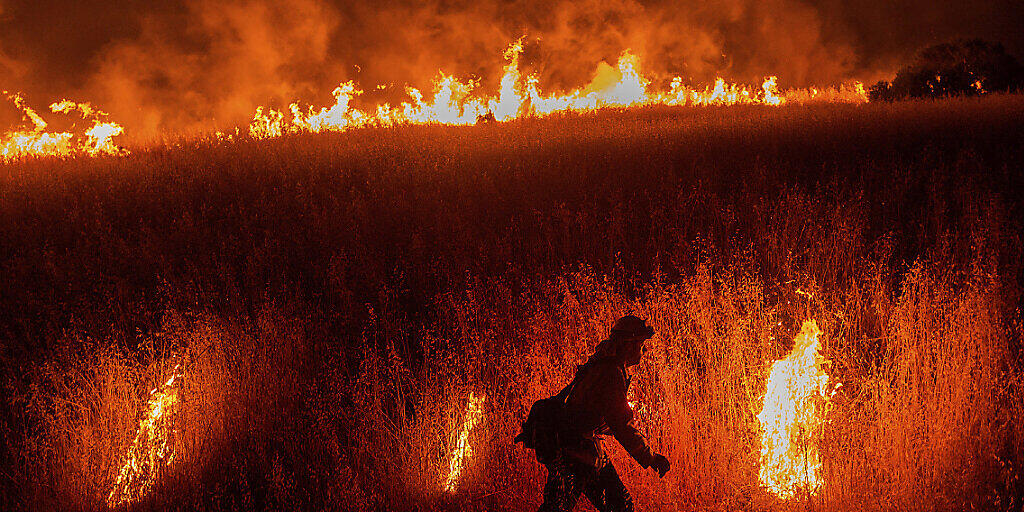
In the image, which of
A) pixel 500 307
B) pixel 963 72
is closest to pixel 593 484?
pixel 500 307

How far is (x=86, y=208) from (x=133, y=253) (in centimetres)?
217

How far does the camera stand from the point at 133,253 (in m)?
7.93

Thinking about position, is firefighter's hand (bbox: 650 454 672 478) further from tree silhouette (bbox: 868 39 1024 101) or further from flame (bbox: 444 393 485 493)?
tree silhouette (bbox: 868 39 1024 101)

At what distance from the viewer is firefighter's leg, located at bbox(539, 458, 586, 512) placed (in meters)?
2.93

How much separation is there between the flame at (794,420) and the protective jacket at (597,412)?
4.69 ft

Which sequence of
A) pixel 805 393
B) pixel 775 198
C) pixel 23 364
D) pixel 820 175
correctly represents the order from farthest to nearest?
pixel 820 175
pixel 775 198
pixel 23 364
pixel 805 393

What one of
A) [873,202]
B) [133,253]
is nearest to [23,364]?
[133,253]

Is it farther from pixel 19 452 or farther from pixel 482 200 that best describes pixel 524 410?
pixel 482 200

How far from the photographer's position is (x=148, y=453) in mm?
4297

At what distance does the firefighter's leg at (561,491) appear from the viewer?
2.93 m

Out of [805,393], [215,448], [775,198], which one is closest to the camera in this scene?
[805,393]

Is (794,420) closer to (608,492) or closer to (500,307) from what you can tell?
(608,492)

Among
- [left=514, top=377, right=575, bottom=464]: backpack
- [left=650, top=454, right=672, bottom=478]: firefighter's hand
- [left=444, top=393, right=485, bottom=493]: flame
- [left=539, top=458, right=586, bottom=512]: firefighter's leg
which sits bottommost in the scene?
[left=444, top=393, right=485, bottom=493]: flame

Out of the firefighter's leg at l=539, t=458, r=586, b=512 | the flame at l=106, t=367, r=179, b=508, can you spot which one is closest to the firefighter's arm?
the firefighter's leg at l=539, t=458, r=586, b=512
